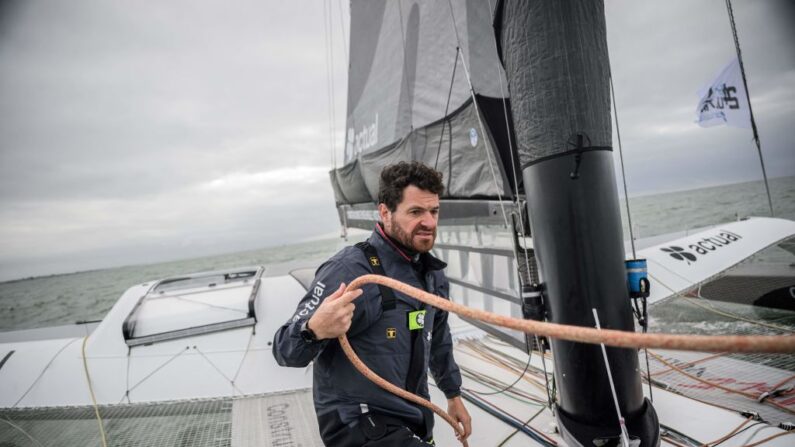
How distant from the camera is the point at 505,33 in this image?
1.76 metres

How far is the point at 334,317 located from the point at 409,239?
536mm

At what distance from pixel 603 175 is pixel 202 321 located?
412 cm

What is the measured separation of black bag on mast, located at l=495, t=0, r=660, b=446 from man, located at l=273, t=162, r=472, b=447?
544 millimetres

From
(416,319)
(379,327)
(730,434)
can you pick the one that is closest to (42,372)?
(379,327)

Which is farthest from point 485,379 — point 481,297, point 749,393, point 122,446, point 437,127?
point 122,446

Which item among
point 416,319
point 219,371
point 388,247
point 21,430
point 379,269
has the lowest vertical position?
point 21,430

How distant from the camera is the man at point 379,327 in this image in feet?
4.60

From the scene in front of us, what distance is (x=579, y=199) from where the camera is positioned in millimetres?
1540

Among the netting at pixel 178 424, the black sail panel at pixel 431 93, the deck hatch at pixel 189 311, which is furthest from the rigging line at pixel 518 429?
the deck hatch at pixel 189 311

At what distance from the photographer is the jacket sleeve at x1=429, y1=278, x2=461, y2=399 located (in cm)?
201

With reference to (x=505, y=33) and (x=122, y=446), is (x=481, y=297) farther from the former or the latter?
(x=122, y=446)

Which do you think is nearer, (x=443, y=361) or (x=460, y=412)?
(x=460, y=412)

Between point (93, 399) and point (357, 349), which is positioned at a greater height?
point (357, 349)

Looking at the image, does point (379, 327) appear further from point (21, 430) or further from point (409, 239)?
point (21, 430)
